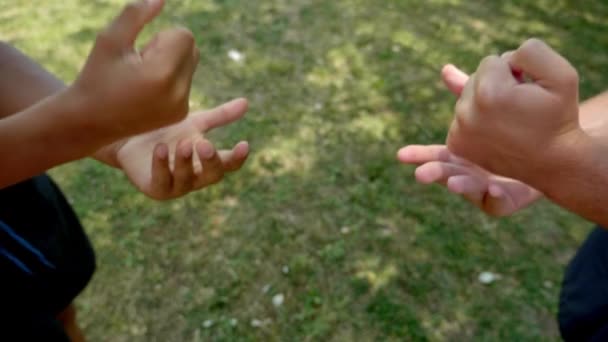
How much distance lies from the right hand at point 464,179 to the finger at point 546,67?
1.07 ft

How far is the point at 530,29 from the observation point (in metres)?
4.26

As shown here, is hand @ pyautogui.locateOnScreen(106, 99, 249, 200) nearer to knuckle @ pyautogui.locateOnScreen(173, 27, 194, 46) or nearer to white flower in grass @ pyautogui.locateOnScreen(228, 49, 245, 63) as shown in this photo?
knuckle @ pyautogui.locateOnScreen(173, 27, 194, 46)

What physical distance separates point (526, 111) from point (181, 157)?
2.26ft

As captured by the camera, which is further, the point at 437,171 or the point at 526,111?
the point at 437,171

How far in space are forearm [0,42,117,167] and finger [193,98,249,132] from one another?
0.25 metres

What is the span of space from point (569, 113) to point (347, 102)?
261 cm

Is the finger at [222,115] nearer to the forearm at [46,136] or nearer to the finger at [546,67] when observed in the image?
the forearm at [46,136]

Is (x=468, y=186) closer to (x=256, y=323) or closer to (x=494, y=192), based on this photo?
(x=494, y=192)

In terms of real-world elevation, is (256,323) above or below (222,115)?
below

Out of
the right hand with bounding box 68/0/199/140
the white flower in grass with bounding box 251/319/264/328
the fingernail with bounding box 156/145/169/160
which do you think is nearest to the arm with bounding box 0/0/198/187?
the right hand with bounding box 68/0/199/140

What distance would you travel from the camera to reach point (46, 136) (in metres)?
0.99

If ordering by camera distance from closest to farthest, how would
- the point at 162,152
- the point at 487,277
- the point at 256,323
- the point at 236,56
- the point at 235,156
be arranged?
the point at 162,152, the point at 235,156, the point at 256,323, the point at 487,277, the point at 236,56

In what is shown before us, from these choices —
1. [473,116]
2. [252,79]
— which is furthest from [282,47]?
[473,116]

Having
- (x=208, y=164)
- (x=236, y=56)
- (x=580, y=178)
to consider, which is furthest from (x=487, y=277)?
(x=236, y=56)
